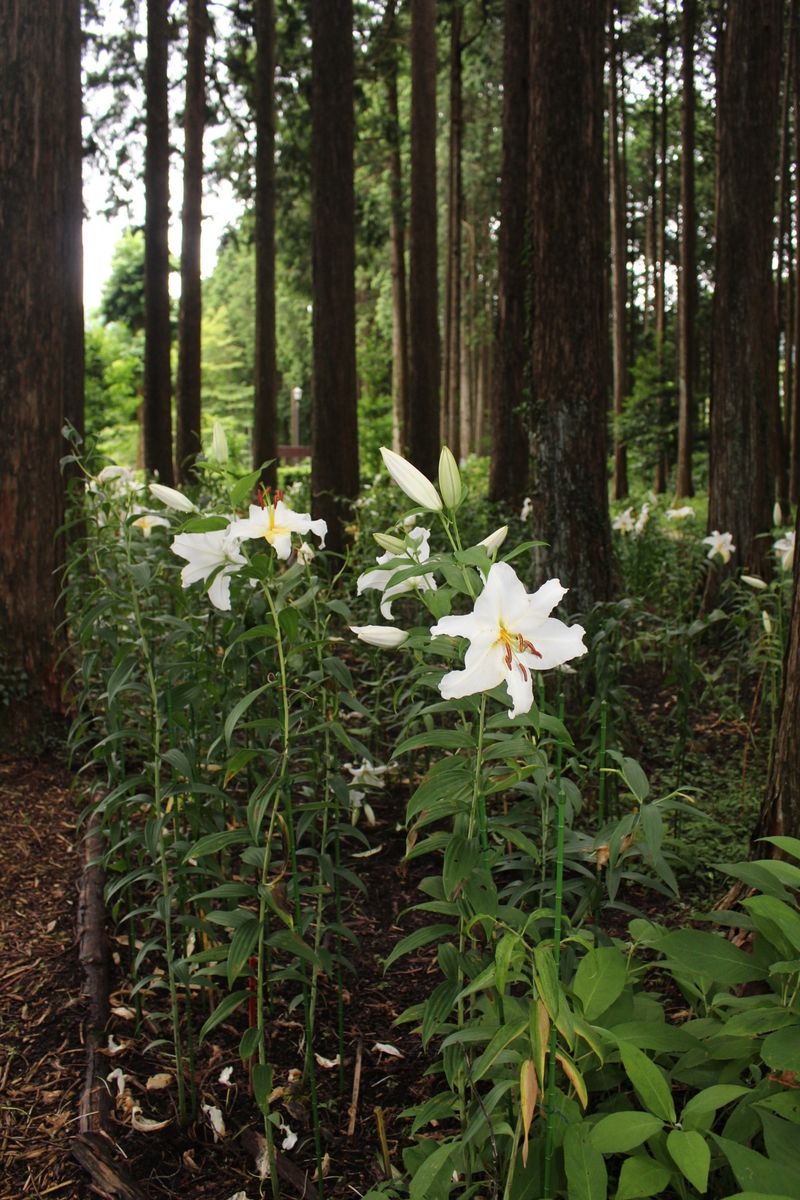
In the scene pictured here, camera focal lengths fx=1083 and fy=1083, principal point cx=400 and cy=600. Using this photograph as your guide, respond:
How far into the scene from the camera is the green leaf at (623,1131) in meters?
1.48

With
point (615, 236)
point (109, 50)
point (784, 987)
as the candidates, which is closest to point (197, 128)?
point (109, 50)

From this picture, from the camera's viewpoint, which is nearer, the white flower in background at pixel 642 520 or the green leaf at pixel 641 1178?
the green leaf at pixel 641 1178

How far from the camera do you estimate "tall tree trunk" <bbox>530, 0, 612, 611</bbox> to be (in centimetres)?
488

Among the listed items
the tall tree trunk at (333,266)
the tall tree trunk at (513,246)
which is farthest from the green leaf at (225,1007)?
the tall tree trunk at (513,246)

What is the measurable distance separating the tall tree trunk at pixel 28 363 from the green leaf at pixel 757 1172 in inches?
149

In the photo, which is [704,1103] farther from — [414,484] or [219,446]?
[219,446]

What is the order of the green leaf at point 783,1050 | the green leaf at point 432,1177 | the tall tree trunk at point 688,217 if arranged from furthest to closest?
the tall tree trunk at point 688,217
the green leaf at point 432,1177
the green leaf at point 783,1050

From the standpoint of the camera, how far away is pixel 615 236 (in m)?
19.7

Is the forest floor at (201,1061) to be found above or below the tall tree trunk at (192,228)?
below

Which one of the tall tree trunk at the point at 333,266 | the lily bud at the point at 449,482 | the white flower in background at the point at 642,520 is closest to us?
the lily bud at the point at 449,482

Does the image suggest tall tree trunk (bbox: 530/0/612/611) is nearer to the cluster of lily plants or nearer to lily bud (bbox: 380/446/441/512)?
the cluster of lily plants

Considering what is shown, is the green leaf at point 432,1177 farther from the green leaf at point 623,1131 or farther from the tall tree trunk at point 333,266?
the tall tree trunk at point 333,266

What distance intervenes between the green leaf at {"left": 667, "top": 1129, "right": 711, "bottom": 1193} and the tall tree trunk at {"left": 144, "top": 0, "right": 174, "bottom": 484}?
1026 centimetres

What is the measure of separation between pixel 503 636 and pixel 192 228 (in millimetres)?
12314
